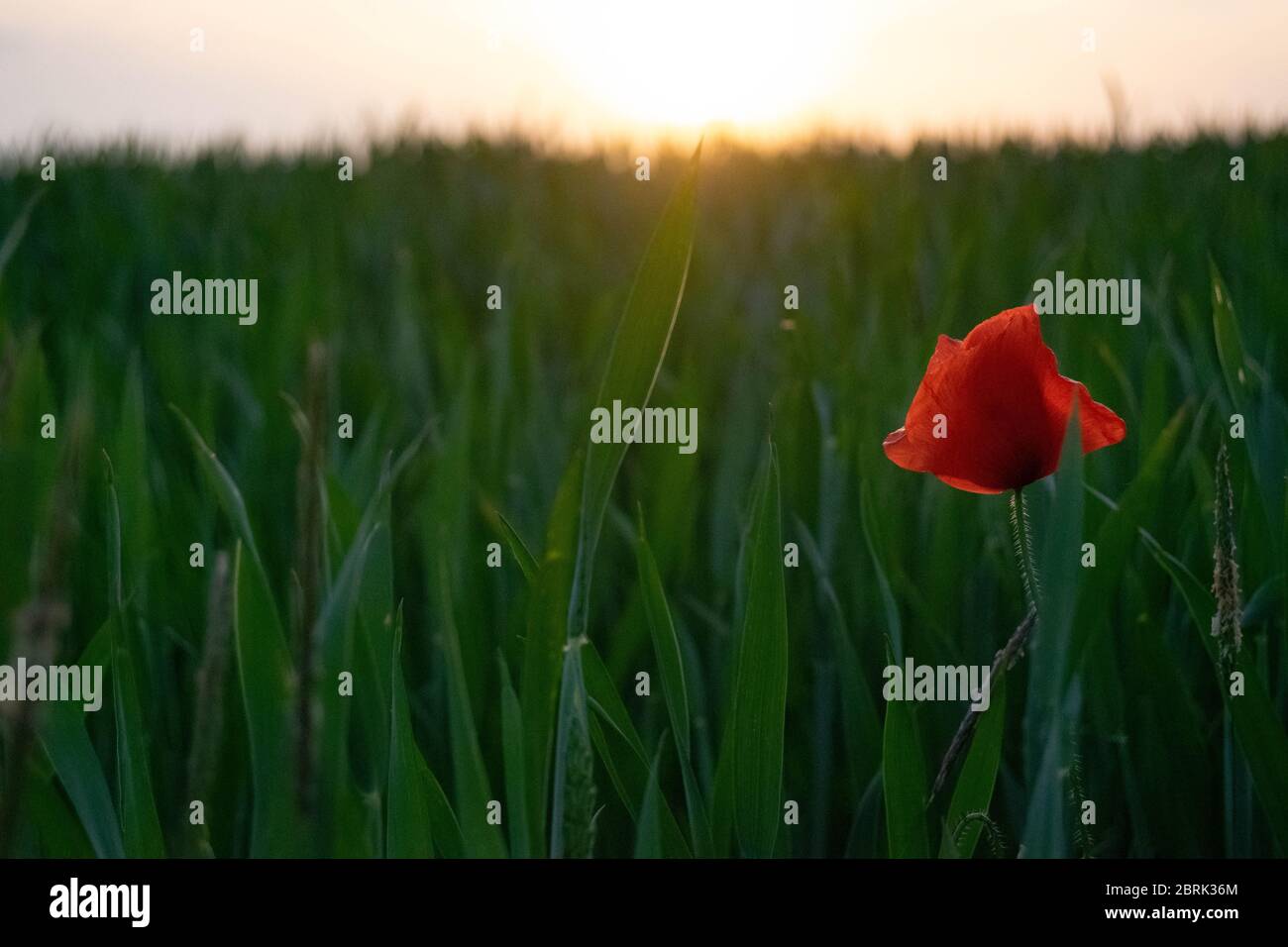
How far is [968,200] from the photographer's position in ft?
6.81

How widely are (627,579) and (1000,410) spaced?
49 centimetres

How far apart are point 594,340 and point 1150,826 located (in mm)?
899

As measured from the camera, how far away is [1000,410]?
0.53 meters

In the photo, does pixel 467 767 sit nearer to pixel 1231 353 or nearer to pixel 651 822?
pixel 651 822

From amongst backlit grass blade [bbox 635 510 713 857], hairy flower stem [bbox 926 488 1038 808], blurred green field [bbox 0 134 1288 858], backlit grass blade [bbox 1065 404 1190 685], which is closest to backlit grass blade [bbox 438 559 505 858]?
blurred green field [bbox 0 134 1288 858]

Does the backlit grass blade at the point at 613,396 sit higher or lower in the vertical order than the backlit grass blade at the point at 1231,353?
lower

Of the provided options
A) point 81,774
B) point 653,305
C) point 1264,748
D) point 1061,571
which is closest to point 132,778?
point 81,774

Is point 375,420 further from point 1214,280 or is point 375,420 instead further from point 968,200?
point 968,200

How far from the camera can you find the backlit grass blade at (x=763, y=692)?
0.52 meters

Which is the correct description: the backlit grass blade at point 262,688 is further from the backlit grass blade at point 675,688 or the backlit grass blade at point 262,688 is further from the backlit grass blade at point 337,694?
the backlit grass blade at point 675,688

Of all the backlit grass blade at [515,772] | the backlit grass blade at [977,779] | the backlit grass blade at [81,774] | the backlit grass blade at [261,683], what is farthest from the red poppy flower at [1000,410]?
the backlit grass blade at [81,774]

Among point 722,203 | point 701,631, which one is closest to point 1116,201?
point 722,203

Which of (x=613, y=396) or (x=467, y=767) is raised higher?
(x=613, y=396)
